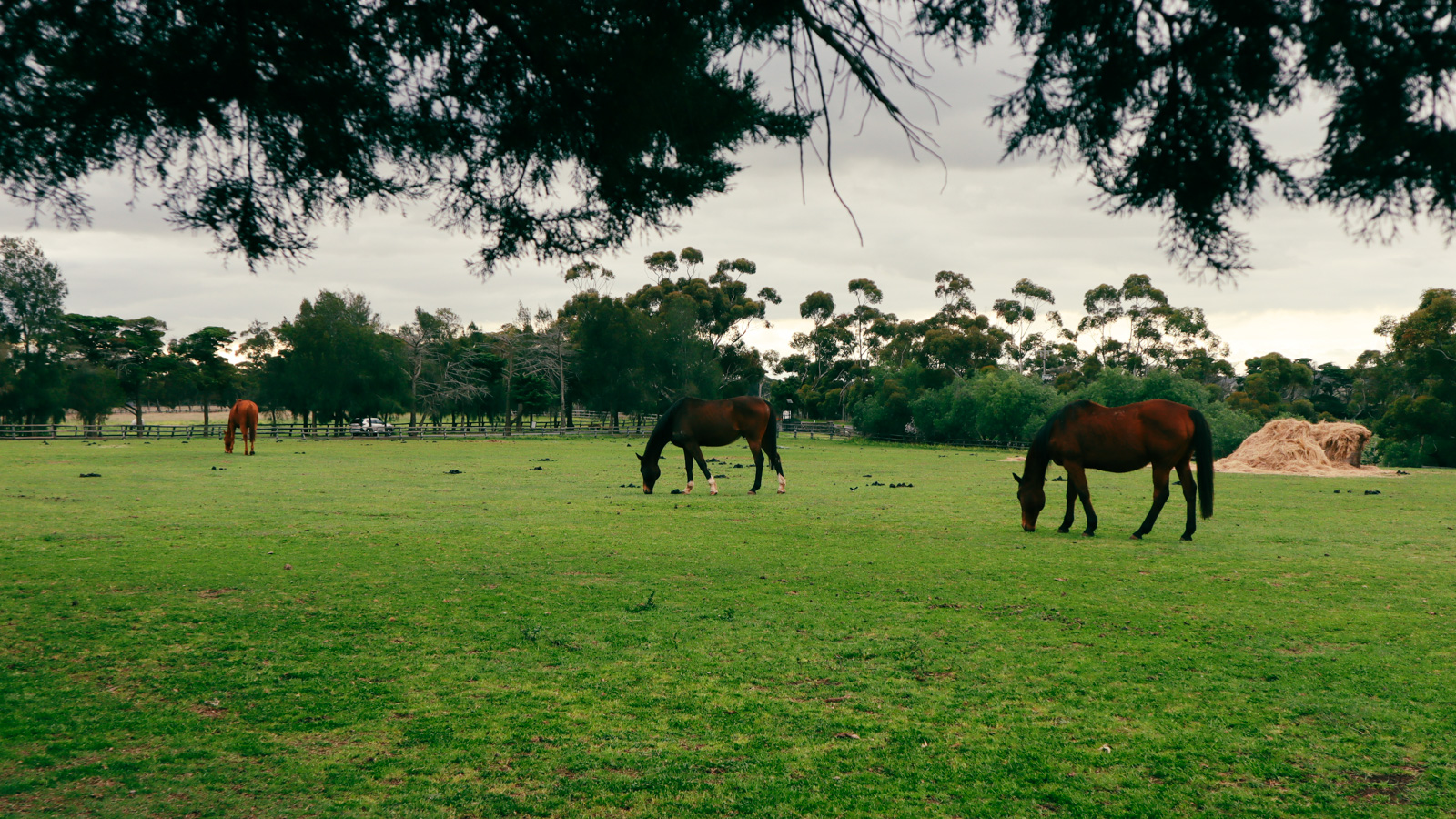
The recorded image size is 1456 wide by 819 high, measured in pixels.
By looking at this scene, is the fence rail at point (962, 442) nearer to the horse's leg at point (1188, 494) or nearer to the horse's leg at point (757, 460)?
the horse's leg at point (757, 460)

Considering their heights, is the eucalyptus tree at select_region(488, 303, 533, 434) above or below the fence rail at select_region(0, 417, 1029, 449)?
above

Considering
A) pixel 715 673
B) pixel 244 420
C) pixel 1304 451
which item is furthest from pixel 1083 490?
pixel 244 420

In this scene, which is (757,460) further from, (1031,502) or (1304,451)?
(1304,451)

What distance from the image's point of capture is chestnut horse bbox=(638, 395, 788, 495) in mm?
18172

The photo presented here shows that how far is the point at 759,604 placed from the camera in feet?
23.0

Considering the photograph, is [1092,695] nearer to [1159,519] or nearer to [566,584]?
[566,584]

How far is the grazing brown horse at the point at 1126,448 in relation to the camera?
1130 centimetres

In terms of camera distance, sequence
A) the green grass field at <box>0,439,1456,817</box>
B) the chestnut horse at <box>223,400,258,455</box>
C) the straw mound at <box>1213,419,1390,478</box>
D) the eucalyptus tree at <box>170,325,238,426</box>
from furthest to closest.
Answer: the eucalyptus tree at <box>170,325,238,426</box>, the chestnut horse at <box>223,400,258,455</box>, the straw mound at <box>1213,419,1390,478</box>, the green grass field at <box>0,439,1456,817</box>

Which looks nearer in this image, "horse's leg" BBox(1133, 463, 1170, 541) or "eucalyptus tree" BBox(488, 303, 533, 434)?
"horse's leg" BBox(1133, 463, 1170, 541)

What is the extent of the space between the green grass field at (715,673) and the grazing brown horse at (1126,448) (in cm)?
71

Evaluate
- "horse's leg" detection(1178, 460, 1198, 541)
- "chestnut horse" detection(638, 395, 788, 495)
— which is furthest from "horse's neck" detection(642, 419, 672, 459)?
"horse's leg" detection(1178, 460, 1198, 541)

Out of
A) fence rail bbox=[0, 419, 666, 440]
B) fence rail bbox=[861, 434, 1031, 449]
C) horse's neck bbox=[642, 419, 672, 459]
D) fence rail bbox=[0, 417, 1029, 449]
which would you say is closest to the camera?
horse's neck bbox=[642, 419, 672, 459]

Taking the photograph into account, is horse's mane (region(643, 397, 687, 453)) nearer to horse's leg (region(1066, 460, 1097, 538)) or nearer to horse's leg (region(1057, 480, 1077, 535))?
horse's leg (region(1057, 480, 1077, 535))

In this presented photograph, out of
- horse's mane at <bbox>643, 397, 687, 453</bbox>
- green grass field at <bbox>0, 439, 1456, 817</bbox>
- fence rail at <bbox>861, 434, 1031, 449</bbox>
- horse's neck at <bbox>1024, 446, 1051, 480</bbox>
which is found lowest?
green grass field at <bbox>0, 439, 1456, 817</bbox>
